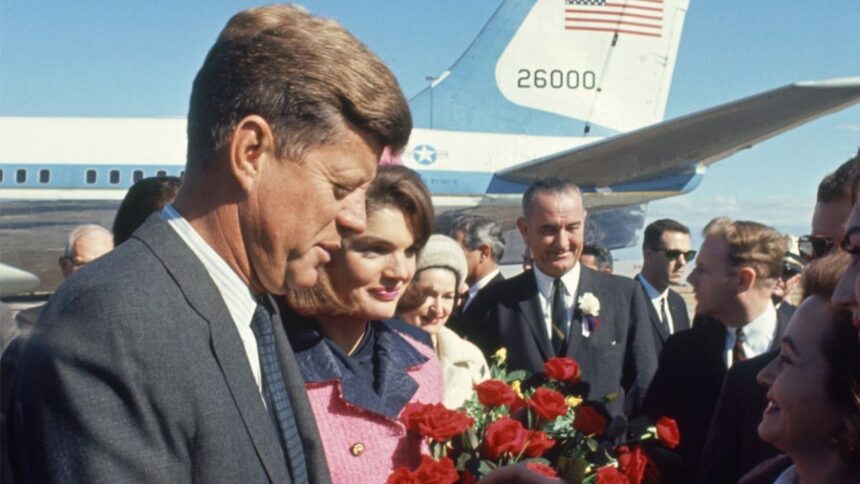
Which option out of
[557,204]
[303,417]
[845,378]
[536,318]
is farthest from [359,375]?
[557,204]

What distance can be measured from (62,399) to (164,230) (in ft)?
0.94

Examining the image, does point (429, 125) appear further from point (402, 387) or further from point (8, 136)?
point (402, 387)

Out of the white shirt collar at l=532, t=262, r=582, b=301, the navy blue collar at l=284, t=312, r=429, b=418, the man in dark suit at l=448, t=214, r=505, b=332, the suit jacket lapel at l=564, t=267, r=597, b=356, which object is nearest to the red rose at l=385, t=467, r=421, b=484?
the navy blue collar at l=284, t=312, r=429, b=418

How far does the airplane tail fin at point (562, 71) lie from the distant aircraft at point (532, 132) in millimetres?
27

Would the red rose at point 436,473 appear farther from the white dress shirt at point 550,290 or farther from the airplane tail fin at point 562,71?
the airplane tail fin at point 562,71

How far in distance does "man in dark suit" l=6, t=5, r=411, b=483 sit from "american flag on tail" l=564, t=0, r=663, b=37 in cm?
1917

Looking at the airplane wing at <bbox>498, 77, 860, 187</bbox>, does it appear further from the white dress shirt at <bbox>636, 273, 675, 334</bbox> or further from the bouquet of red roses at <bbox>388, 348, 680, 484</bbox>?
the bouquet of red roses at <bbox>388, 348, 680, 484</bbox>

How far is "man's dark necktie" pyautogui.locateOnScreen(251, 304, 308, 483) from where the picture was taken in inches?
53.3

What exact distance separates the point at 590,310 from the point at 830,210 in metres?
1.14

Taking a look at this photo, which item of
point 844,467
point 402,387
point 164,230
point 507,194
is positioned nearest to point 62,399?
point 164,230

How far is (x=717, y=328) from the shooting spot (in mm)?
3490

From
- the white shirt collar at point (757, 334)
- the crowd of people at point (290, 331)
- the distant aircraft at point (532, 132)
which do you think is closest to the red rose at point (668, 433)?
the crowd of people at point (290, 331)

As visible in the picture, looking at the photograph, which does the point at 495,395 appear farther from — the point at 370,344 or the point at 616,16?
the point at 616,16

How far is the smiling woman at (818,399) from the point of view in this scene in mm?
1697
